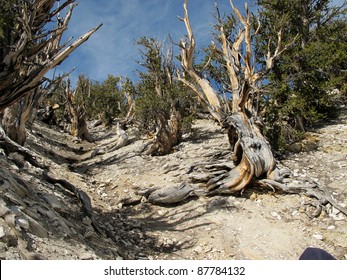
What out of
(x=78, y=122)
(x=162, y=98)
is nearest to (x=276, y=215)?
(x=162, y=98)

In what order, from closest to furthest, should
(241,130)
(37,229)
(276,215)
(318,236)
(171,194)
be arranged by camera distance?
(37,229) < (318,236) < (276,215) < (171,194) < (241,130)

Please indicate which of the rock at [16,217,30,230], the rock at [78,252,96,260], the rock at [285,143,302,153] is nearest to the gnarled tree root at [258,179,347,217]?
the rock at [285,143,302,153]

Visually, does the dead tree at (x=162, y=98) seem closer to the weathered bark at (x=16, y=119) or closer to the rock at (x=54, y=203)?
the weathered bark at (x=16, y=119)

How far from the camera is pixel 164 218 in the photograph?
6223 mm

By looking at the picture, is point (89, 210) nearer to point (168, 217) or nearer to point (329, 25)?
point (168, 217)

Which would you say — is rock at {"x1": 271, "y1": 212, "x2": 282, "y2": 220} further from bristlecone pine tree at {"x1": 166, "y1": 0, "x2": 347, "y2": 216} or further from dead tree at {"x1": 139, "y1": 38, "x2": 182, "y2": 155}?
dead tree at {"x1": 139, "y1": 38, "x2": 182, "y2": 155}

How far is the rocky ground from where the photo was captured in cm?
349

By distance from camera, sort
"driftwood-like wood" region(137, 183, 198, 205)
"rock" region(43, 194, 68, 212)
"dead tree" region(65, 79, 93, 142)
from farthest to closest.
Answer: "dead tree" region(65, 79, 93, 142), "driftwood-like wood" region(137, 183, 198, 205), "rock" region(43, 194, 68, 212)

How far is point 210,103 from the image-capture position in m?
8.75

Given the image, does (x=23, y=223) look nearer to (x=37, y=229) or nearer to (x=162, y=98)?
(x=37, y=229)

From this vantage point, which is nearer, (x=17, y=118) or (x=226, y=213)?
(x=226, y=213)

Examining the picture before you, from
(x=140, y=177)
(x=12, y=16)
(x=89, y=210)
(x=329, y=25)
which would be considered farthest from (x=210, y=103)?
(x=329, y=25)

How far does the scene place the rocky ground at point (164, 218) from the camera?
3.49 metres

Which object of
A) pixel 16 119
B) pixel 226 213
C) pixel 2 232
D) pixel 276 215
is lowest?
pixel 276 215
